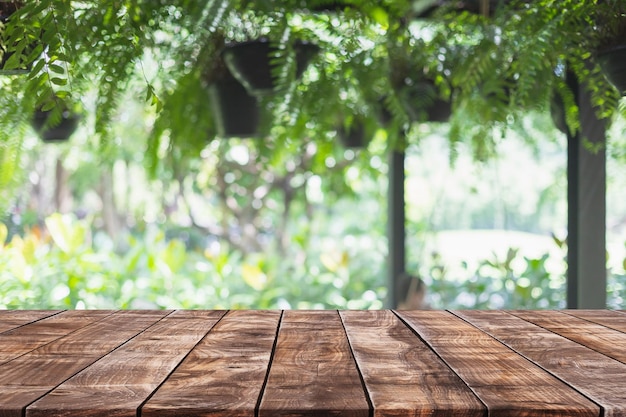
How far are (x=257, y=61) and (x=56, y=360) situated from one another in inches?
29.0

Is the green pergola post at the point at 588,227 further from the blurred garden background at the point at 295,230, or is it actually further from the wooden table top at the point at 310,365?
the wooden table top at the point at 310,365

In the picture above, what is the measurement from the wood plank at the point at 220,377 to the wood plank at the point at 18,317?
266 millimetres

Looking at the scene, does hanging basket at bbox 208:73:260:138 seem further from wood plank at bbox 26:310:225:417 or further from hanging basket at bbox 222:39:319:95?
wood plank at bbox 26:310:225:417

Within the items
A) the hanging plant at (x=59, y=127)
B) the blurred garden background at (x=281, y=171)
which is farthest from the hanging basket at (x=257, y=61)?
the hanging plant at (x=59, y=127)

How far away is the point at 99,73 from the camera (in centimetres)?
124

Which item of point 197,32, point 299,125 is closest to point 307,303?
point 299,125

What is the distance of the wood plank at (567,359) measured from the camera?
56 cm

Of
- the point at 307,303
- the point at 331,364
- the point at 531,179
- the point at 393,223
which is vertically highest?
the point at 531,179

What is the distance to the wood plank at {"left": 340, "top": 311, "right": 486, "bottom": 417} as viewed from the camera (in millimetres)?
501

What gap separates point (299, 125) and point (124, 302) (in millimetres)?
1054

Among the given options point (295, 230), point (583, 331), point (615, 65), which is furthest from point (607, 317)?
point (295, 230)

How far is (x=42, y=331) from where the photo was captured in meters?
0.87

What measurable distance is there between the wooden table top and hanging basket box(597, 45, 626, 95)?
348mm

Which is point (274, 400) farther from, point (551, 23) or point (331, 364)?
point (551, 23)
